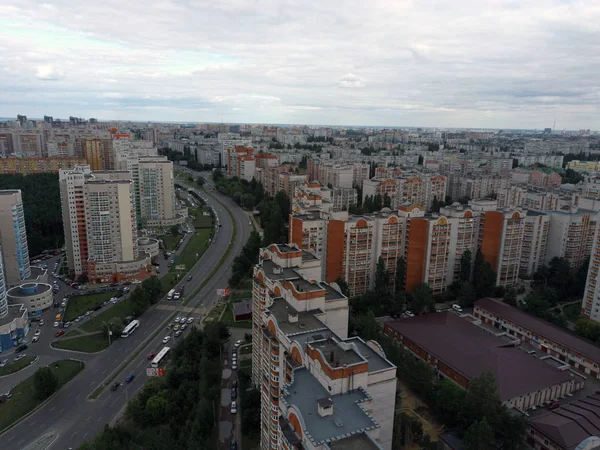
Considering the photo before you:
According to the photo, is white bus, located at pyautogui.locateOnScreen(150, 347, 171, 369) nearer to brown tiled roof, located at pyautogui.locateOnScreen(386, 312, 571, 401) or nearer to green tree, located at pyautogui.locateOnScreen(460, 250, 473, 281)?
brown tiled roof, located at pyautogui.locateOnScreen(386, 312, 571, 401)

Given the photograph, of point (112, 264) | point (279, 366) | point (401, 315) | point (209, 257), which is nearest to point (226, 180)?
point (209, 257)

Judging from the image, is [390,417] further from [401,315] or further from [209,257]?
[209,257]

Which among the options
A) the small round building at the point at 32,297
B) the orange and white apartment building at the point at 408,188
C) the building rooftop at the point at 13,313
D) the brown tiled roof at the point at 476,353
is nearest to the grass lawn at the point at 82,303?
the small round building at the point at 32,297

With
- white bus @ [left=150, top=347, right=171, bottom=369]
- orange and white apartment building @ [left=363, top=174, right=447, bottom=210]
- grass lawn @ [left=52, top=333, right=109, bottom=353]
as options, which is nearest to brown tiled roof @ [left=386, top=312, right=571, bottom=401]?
white bus @ [left=150, top=347, right=171, bottom=369]

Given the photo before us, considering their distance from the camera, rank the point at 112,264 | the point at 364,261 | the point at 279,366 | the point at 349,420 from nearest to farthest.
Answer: the point at 349,420
the point at 279,366
the point at 364,261
the point at 112,264

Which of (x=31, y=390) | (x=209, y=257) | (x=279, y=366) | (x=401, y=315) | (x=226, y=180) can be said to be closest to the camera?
(x=279, y=366)

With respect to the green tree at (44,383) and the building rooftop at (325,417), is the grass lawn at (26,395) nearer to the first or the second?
the green tree at (44,383)
